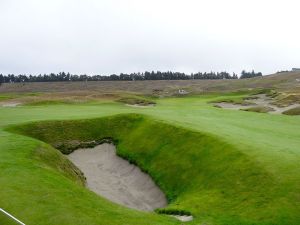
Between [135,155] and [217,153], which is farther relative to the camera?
[135,155]

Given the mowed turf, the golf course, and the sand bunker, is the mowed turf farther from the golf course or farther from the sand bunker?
the sand bunker

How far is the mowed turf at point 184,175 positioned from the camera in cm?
2262

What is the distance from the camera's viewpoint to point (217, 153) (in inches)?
1292

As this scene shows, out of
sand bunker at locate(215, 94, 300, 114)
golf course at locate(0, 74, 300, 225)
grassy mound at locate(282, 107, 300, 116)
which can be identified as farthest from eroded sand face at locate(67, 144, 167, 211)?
sand bunker at locate(215, 94, 300, 114)

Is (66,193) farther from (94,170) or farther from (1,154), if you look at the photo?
(94,170)

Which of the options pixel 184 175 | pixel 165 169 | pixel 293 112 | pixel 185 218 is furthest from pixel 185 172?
pixel 293 112

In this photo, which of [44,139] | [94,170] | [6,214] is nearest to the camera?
[6,214]

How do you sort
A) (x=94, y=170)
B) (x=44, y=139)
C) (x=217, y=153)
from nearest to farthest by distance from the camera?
1. (x=217, y=153)
2. (x=94, y=170)
3. (x=44, y=139)

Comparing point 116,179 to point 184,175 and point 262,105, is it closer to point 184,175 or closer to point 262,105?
point 184,175

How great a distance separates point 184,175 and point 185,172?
321 mm

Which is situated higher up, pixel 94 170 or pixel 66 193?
pixel 66 193

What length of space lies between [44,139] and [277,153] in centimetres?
2361

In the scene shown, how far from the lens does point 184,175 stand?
32.9 m

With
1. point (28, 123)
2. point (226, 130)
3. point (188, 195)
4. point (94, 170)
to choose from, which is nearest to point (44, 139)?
point (28, 123)
